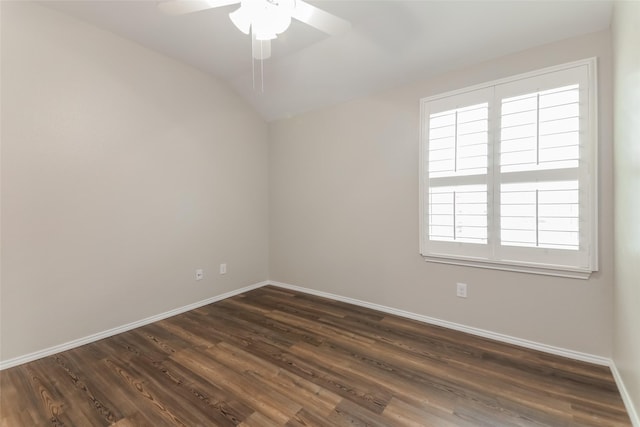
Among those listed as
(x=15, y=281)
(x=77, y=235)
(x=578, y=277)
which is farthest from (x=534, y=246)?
(x=15, y=281)

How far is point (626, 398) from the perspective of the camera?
5.11ft

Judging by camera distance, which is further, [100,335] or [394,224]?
[394,224]

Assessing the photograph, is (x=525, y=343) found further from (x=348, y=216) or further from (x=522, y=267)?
(x=348, y=216)

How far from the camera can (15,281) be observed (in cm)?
203

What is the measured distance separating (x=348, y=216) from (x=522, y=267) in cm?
170

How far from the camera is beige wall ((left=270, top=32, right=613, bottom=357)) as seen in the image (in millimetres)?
1979

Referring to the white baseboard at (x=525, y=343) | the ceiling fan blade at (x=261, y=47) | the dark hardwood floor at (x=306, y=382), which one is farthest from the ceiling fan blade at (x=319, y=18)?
the white baseboard at (x=525, y=343)

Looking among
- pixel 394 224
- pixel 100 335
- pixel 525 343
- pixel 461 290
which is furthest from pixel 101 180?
pixel 525 343

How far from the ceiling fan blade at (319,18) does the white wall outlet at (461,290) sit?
2.24 meters

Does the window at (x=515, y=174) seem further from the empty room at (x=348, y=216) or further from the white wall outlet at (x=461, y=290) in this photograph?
the white wall outlet at (x=461, y=290)

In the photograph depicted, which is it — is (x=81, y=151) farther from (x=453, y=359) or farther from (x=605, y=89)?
(x=605, y=89)

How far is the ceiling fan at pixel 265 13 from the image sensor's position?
4.74 feet

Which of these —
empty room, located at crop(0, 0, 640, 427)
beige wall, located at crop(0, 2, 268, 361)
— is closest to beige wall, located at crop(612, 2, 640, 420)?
empty room, located at crop(0, 0, 640, 427)

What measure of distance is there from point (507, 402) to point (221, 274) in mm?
2966
